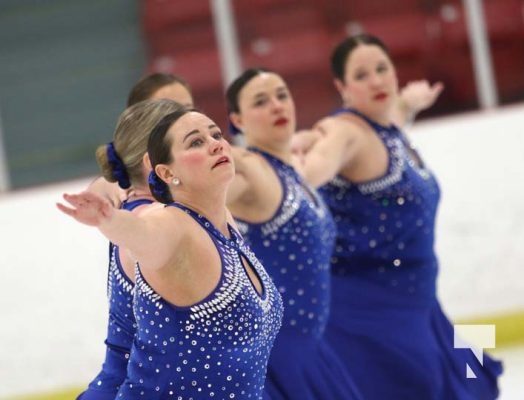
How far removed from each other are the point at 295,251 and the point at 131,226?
163 cm

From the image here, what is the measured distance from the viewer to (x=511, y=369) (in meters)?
6.44

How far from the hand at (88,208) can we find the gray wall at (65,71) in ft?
16.8

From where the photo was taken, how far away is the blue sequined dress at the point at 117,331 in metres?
3.42

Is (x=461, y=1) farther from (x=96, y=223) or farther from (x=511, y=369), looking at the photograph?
(x=96, y=223)

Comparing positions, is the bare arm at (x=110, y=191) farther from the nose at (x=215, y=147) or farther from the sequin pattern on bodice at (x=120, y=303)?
the nose at (x=215, y=147)

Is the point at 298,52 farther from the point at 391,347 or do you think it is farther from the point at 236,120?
the point at 236,120

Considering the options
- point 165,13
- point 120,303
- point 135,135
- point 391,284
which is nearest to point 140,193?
point 135,135

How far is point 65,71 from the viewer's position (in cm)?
801

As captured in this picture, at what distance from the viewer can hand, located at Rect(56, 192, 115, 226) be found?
2746 millimetres

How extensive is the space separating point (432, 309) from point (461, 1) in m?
2.92

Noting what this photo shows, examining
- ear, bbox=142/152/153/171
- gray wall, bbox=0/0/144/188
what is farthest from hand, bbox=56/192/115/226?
gray wall, bbox=0/0/144/188

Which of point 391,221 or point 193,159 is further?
point 391,221

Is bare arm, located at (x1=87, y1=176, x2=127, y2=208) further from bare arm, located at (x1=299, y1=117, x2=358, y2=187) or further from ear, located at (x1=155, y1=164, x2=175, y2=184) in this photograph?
bare arm, located at (x1=299, y1=117, x2=358, y2=187)

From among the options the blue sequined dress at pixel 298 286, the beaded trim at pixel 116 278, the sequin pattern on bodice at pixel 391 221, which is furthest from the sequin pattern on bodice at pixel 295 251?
the beaded trim at pixel 116 278
